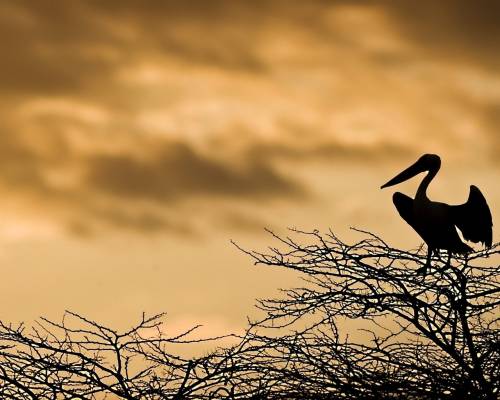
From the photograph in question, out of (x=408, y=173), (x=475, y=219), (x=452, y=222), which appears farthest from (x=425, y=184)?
(x=408, y=173)

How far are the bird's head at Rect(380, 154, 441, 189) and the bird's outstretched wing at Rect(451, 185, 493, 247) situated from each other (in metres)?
1.27

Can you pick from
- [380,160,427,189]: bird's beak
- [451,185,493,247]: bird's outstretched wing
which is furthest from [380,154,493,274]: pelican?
[380,160,427,189]: bird's beak

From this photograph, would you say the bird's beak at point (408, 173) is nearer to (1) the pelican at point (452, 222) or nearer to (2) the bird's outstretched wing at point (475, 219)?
(1) the pelican at point (452, 222)

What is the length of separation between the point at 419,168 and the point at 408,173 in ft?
1.18

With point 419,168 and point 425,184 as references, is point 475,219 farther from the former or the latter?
point 419,168

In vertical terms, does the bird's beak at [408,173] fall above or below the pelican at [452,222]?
above

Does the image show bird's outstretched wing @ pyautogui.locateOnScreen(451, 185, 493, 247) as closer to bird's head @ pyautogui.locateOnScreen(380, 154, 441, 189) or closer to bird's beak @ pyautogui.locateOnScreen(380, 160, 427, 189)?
bird's head @ pyautogui.locateOnScreen(380, 154, 441, 189)

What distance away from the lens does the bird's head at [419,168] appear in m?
15.5

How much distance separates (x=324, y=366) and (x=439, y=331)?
1.32m

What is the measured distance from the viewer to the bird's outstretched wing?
14055 mm

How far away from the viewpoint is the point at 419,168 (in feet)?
51.9

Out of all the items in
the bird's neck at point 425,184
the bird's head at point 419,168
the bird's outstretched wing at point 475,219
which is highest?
the bird's head at point 419,168

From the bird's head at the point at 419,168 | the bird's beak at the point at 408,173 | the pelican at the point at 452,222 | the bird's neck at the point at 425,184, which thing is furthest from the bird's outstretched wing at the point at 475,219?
the bird's beak at the point at 408,173

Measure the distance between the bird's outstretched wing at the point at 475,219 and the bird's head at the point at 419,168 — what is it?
4.18ft
